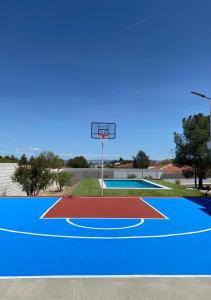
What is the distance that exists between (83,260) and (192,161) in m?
37.5

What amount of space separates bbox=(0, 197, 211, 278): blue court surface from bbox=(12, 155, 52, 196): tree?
12.4 meters

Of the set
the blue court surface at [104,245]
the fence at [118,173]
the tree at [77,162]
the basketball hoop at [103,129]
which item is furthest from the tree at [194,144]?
the tree at [77,162]

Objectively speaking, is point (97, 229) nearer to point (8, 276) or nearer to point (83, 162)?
point (8, 276)

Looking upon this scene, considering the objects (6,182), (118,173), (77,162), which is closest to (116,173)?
(118,173)

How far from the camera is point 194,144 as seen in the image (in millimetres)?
42156

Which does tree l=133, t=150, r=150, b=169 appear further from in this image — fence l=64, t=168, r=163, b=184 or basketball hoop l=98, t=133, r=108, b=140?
basketball hoop l=98, t=133, r=108, b=140

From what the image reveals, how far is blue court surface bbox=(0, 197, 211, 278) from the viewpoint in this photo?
720 centimetres

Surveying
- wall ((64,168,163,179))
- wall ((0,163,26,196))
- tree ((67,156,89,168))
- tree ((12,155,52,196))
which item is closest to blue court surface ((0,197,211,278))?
tree ((12,155,52,196))

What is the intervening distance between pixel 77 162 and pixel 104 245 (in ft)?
280

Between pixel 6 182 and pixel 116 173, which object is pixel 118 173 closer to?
pixel 116 173
